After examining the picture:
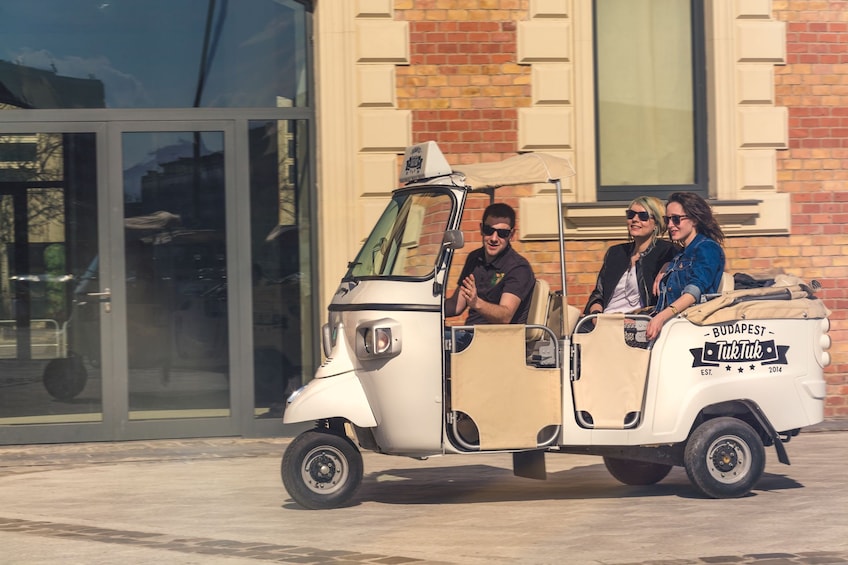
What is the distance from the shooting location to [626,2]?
1203 centimetres

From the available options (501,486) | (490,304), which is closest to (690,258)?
(490,304)

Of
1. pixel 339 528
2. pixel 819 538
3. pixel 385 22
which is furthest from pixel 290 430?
pixel 819 538

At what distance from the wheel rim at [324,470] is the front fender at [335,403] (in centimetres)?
22

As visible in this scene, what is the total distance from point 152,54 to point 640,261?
5040 millimetres

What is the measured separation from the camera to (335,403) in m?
7.72

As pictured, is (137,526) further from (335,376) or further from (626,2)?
(626,2)

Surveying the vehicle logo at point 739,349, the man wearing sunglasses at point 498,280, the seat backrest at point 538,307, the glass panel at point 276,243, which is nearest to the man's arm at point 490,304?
the man wearing sunglasses at point 498,280

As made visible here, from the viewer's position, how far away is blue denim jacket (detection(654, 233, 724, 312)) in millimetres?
8109

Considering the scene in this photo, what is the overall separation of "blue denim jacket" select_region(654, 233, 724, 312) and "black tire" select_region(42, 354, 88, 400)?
17.4 ft

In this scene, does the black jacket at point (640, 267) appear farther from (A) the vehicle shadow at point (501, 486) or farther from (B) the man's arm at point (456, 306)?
(A) the vehicle shadow at point (501, 486)

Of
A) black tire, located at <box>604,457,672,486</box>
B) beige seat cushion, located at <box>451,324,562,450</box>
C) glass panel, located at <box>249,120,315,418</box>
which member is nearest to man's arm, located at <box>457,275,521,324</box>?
beige seat cushion, located at <box>451,324,562,450</box>

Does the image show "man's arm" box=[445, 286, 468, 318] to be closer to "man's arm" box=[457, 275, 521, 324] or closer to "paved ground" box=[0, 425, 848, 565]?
"man's arm" box=[457, 275, 521, 324]

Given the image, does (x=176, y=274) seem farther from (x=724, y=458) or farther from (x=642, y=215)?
(x=724, y=458)

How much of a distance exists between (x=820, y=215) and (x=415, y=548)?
6.49 m
